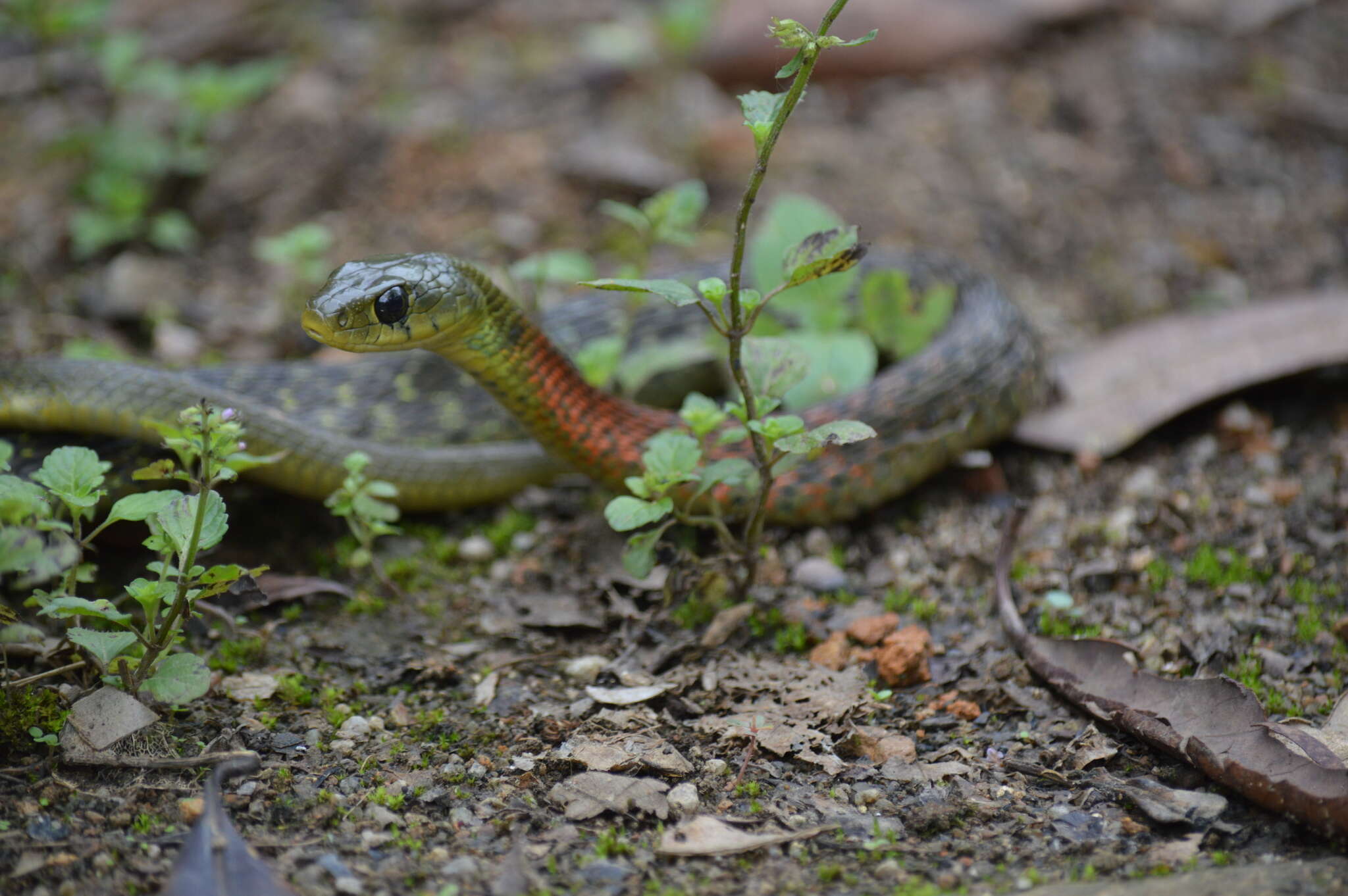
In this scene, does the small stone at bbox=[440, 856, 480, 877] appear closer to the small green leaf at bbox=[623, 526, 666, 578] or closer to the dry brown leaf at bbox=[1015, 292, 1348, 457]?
the small green leaf at bbox=[623, 526, 666, 578]

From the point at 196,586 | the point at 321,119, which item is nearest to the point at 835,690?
the point at 196,586

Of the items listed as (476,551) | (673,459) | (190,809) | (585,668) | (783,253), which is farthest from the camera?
(783,253)

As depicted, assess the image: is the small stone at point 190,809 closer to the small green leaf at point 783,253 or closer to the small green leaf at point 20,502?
the small green leaf at point 20,502

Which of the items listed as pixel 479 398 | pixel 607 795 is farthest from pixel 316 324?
pixel 607 795

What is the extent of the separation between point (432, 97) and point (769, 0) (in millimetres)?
2315

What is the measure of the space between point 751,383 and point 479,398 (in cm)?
158

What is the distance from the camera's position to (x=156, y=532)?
9.50 ft

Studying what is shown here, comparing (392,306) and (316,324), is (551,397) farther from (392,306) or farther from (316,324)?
(316,324)

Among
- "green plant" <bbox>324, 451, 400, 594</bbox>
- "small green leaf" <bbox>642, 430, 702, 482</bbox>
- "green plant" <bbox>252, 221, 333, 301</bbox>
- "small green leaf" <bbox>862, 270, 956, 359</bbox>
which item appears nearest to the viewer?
"small green leaf" <bbox>642, 430, 702, 482</bbox>

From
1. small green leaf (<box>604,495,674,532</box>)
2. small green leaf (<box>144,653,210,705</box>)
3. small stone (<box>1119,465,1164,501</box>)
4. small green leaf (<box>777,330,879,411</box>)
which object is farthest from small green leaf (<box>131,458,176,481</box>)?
small stone (<box>1119,465,1164,501</box>)

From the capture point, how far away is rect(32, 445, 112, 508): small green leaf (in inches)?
110

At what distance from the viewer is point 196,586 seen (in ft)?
9.86

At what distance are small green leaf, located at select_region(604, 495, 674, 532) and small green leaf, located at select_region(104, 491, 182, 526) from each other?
1.17 m

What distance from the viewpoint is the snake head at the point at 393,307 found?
3.31 metres
